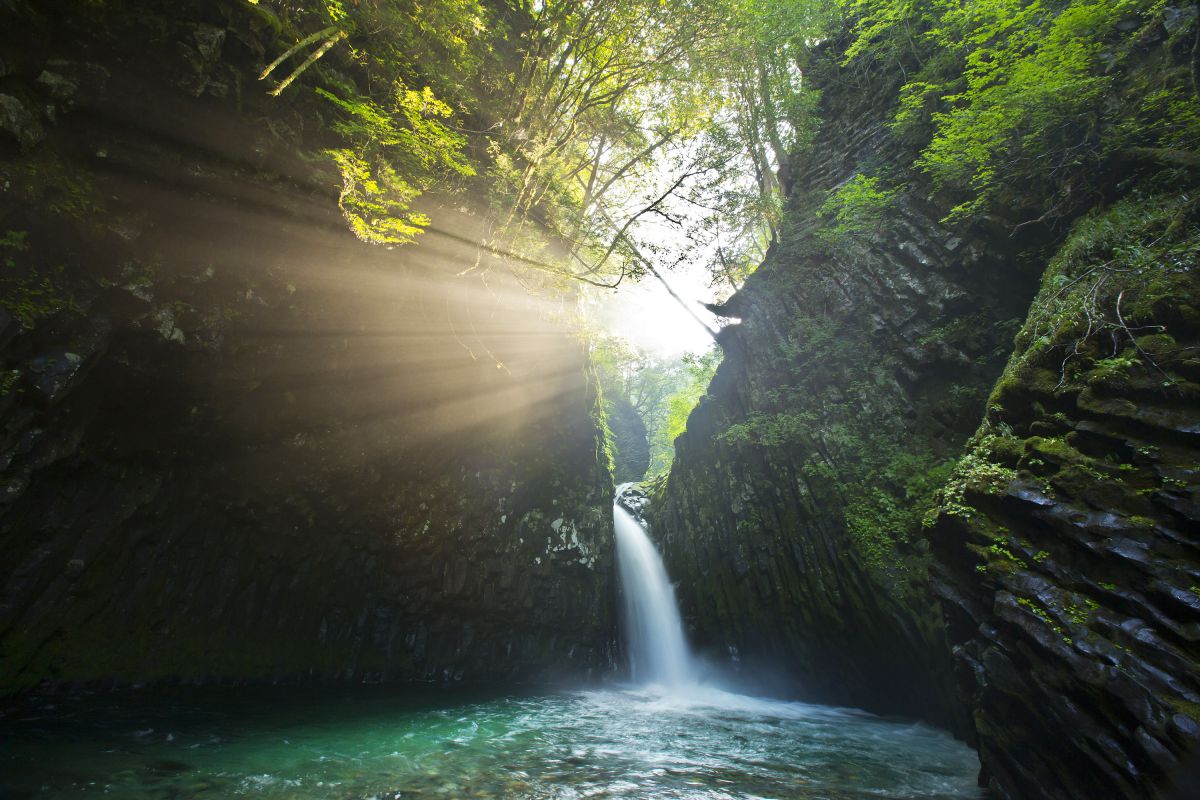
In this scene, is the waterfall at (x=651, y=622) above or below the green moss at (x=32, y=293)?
below

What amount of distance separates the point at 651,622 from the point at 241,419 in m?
10.7

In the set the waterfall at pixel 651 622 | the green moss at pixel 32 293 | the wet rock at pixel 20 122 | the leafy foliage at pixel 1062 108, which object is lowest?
the waterfall at pixel 651 622

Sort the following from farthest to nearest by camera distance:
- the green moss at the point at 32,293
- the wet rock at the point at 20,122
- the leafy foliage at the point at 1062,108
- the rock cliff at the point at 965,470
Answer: the leafy foliage at the point at 1062,108 → the green moss at the point at 32,293 → the wet rock at the point at 20,122 → the rock cliff at the point at 965,470

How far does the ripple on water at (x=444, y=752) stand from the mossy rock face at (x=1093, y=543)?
175 centimetres

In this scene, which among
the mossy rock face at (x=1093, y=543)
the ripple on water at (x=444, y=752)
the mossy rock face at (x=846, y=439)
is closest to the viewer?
the mossy rock face at (x=1093, y=543)

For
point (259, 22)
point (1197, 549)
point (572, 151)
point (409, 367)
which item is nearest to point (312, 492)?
point (409, 367)

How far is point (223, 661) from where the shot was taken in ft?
27.3

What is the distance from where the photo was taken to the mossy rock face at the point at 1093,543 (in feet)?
12.0

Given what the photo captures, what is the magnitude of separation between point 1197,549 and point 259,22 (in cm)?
1226

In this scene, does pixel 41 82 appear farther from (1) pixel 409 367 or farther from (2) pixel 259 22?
(1) pixel 409 367

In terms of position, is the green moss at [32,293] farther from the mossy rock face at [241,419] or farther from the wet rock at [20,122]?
the wet rock at [20,122]

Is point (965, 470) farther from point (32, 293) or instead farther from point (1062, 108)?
point (32, 293)

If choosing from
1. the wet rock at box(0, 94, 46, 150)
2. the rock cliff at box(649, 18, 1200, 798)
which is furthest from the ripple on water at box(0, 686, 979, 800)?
the wet rock at box(0, 94, 46, 150)

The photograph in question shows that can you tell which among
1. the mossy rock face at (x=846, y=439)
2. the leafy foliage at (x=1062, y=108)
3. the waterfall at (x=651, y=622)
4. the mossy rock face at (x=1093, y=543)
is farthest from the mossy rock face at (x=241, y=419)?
the leafy foliage at (x=1062, y=108)
